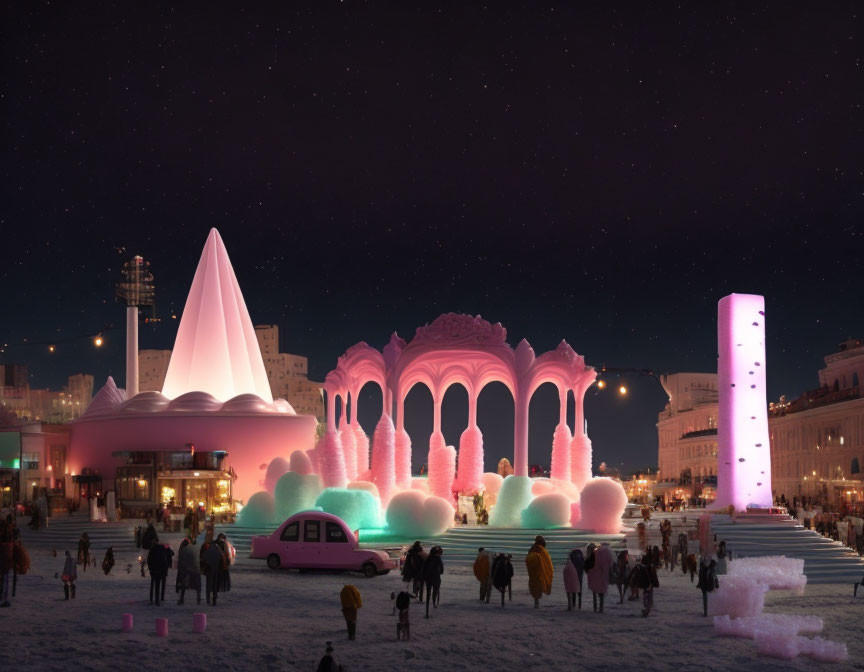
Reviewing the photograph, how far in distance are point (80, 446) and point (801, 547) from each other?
89.6ft

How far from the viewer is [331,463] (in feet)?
91.8

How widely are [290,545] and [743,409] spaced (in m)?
13.7

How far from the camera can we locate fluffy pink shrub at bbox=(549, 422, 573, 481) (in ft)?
103

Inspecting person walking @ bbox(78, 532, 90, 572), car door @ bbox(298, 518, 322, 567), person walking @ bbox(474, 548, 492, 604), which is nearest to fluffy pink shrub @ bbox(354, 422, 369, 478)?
person walking @ bbox(78, 532, 90, 572)

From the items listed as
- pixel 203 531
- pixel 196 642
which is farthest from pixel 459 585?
pixel 203 531

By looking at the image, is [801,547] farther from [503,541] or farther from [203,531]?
[203,531]

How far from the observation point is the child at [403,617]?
13.2 meters

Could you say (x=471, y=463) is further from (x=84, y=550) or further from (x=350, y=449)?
(x=84, y=550)

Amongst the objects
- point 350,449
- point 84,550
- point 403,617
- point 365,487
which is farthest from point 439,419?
point 403,617

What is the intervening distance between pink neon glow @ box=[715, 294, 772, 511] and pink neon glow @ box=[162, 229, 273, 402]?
19.3m

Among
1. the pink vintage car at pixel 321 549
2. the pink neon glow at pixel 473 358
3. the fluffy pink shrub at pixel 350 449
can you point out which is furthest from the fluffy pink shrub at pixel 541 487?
the pink vintage car at pixel 321 549

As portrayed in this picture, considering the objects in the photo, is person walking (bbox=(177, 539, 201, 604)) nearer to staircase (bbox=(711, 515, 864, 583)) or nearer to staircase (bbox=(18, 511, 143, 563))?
staircase (bbox=(18, 511, 143, 563))

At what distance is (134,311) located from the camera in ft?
156

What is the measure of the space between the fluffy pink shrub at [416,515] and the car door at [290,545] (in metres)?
3.97
